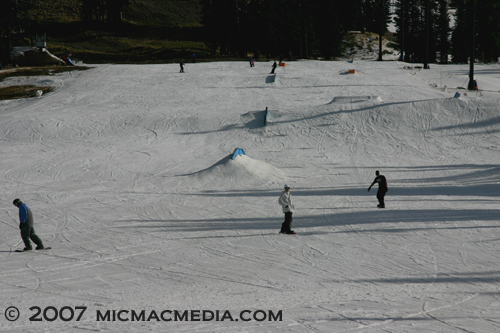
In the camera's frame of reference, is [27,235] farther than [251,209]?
No

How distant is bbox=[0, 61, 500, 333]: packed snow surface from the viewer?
7.50m

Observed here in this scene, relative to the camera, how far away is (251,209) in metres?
14.3

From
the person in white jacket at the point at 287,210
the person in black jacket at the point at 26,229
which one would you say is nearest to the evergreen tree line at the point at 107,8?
the person in black jacket at the point at 26,229

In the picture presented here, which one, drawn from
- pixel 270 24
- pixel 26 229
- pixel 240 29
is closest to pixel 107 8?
pixel 240 29

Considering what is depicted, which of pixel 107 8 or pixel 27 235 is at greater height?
pixel 107 8

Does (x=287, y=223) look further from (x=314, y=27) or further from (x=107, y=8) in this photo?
(x=107, y=8)

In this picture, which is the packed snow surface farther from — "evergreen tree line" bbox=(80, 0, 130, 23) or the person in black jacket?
"evergreen tree line" bbox=(80, 0, 130, 23)

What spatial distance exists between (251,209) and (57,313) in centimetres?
783

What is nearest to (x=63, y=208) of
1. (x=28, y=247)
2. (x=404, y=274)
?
(x=28, y=247)

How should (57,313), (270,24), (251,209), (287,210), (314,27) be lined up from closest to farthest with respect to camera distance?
(57,313), (287,210), (251,209), (270,24), (314,27)

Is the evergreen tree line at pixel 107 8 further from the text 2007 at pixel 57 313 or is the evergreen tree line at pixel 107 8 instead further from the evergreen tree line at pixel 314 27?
the text 2007 at pixel 57 313

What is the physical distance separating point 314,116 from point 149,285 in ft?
63.7

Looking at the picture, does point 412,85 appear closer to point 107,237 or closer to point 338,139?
point 338,139

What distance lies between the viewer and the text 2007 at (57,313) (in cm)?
705
